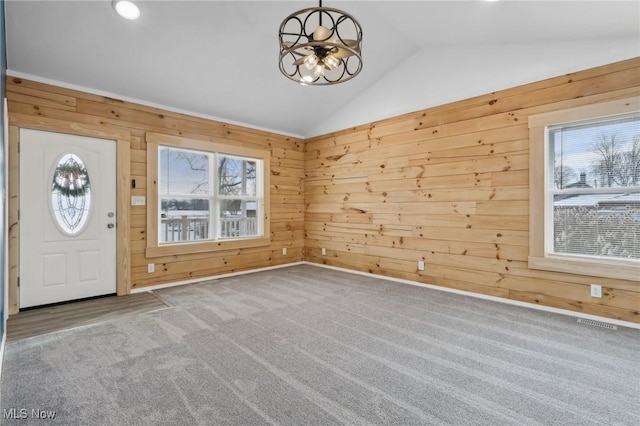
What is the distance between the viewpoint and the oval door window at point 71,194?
11.6 ft

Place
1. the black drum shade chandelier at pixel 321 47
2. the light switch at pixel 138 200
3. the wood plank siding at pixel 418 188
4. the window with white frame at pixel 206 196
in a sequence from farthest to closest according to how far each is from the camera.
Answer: the window with white frame at pixel 206 196
the light switch at pixel 138 200
the wood plank siding at pixel 418 188
the black drum shade chandelier at pixel 321 47

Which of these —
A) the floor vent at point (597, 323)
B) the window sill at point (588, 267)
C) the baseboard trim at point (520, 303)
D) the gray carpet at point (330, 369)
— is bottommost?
the gray carpet at point (330, 369)

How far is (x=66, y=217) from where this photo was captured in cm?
361

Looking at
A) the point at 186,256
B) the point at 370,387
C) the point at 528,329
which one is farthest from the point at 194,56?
the point at 528,329

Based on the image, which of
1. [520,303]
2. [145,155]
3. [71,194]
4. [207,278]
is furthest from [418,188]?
[71,194]

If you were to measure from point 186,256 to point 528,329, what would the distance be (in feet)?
14.1

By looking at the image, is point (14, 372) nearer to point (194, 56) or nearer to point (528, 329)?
point (194, 56)

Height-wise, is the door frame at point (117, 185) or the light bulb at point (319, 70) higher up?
the light bulb at point (319, 70)

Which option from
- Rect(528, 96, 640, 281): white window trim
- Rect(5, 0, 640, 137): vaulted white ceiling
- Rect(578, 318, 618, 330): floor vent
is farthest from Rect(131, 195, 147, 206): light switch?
Rect(578, 318, 618, 330): floor vent

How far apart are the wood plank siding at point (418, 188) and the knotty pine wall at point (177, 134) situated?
0.05 ft

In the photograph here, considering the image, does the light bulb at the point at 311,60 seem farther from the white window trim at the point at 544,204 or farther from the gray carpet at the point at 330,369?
the white window trim at the point at 544,204

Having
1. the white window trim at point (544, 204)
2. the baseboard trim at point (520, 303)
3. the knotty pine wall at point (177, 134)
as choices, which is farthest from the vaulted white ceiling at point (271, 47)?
the baseboard trim at point (520, 303)

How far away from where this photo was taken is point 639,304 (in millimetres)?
2846

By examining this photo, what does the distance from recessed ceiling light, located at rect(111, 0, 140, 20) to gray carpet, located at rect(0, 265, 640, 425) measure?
9.72ft
